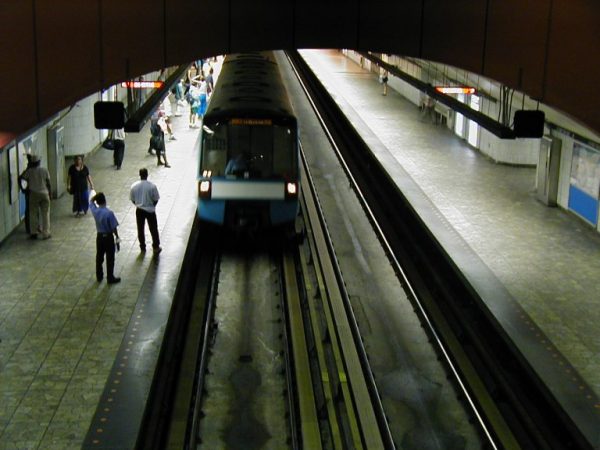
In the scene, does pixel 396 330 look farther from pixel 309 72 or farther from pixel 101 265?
pixel 309 72

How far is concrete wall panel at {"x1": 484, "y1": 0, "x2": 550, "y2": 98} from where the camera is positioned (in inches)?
446

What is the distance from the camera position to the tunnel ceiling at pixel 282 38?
9953 millimetres

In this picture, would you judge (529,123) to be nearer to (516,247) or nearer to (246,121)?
(516,247)

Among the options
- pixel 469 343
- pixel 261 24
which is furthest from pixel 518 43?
pixel 469 343

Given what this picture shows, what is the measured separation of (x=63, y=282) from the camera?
13172 millimetres

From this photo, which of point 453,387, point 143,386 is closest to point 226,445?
point 143,386

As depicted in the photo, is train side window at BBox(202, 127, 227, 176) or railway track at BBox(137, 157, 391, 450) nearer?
railway track at BBox(137, 157, 391, 450)

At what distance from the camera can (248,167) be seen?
1473cm

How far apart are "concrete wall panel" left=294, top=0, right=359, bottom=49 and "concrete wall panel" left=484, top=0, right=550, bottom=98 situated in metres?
2.10

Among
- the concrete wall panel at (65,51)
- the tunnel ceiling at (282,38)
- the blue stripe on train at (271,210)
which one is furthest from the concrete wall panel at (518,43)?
the concrete wall panel at (65,51)

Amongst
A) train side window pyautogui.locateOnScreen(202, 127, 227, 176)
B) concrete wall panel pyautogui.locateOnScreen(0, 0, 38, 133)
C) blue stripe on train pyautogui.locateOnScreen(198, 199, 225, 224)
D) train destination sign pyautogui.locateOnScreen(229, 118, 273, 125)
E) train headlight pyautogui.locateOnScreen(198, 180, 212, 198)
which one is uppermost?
concrete wall panel pyautogui.locateOnScreen(0, 0, 38, 133)

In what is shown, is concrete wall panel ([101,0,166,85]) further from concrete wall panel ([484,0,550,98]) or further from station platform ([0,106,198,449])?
concrete wall panel ([484,0,550,98])

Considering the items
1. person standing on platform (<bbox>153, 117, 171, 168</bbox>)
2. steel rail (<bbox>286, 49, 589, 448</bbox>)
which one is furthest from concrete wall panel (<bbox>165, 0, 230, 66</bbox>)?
person standing on platform (<bbox>153, 117, 171, 168</bbox>)

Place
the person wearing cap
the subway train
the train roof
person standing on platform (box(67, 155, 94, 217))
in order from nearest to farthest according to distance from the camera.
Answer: the person wearing cap
the subway train
the train roof
person standing on platform (box(67, 155, 94, 217))
